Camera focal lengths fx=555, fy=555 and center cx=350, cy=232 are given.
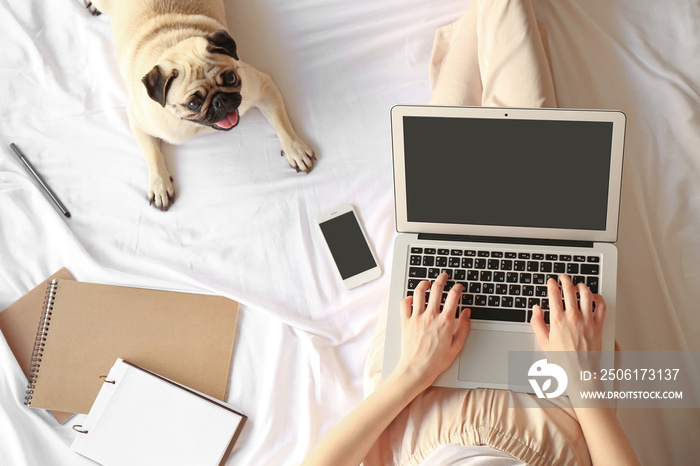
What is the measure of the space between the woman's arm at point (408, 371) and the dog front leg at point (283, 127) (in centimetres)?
54

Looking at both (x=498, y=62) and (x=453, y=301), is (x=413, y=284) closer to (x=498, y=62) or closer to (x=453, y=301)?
(x=453, y=301)

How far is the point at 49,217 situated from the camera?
150 cm

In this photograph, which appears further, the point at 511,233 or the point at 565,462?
the point at 511,233

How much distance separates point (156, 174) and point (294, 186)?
14.6 inches

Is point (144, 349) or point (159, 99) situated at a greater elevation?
A: point (159, 99)

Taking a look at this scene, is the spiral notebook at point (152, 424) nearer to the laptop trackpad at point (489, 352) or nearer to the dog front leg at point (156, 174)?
the dog front leg at point (156, 174)

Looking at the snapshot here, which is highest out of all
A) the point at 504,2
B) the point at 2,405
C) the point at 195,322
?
the point at 504,2

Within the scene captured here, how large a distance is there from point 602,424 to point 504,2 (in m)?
0.96

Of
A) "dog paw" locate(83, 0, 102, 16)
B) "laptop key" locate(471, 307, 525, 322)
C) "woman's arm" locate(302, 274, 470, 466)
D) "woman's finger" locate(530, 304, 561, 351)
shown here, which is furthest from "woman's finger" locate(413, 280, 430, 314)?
"dog paw" locate(83, 0, 102, 16)

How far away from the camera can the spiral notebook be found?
1.31 m

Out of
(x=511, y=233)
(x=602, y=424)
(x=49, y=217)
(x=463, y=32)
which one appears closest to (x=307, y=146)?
(x=463, y=32)

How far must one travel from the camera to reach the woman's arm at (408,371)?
1.03 meters

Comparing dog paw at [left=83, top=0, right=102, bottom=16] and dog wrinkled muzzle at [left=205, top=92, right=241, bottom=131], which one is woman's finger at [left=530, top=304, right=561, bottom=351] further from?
dog paw at [left=83, top=0, right=102, bottom=16]

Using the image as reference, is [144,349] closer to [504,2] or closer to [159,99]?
[159,99]
